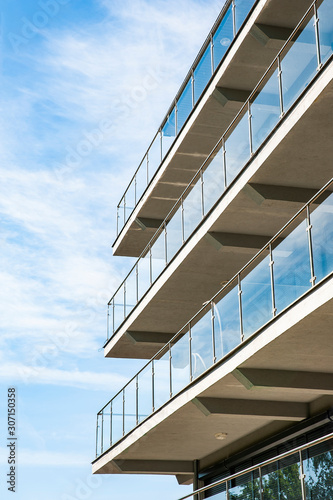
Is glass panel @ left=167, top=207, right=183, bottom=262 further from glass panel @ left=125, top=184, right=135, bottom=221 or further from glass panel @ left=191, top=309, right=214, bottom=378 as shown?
glass panel @ left=125, top=184, right=135, bottom=221

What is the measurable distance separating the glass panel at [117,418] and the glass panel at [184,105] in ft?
22.9

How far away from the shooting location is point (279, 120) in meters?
15.1

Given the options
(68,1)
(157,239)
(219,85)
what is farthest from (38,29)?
(157,239)

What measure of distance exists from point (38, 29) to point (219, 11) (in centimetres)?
436

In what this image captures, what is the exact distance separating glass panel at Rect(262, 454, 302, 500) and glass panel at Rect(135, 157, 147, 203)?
13.0 meters

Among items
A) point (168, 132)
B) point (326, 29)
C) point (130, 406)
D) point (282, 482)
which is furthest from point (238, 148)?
point (130, 406)

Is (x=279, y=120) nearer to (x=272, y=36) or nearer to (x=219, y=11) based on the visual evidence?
(x=272, y=36)

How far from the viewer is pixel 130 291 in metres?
24.8

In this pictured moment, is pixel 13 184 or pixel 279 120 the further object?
pixel 13 184

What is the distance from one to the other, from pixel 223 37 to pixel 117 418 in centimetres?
960

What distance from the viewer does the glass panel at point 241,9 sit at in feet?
63.3

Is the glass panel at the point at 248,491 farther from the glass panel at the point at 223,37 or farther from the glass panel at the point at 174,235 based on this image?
the glass panel at the point at 223,37

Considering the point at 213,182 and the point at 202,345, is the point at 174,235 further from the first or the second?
the point at 202,345

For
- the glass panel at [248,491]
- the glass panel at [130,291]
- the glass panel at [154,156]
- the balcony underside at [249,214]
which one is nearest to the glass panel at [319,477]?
the glass panel at [248,491]
